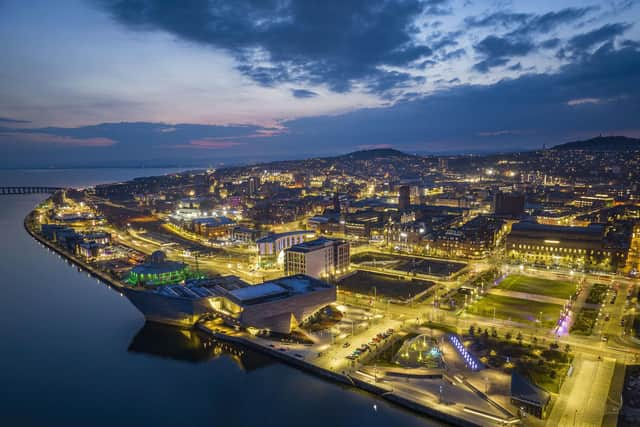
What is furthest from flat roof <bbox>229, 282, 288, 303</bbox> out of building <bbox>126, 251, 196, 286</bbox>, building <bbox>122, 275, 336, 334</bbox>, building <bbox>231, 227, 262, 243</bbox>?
building <bbox>231, 227, 262, 243</bbox>

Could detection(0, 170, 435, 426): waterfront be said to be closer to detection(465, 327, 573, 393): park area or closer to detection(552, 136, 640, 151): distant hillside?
detection(465, 327, 573, 393): park area

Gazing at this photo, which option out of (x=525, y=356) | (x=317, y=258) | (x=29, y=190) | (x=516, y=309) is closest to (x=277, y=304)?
(x=317, y=258)

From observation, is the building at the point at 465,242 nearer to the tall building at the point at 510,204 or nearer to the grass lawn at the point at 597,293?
the grass lawn at the point at 597,293

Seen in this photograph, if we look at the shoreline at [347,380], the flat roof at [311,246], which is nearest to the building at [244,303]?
the shoreline at [347,380]

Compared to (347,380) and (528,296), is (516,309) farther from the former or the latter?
(347,380)

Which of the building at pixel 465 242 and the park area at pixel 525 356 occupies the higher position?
the building at pixel 465 242

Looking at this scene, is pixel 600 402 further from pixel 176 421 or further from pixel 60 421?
pixel 60 421
